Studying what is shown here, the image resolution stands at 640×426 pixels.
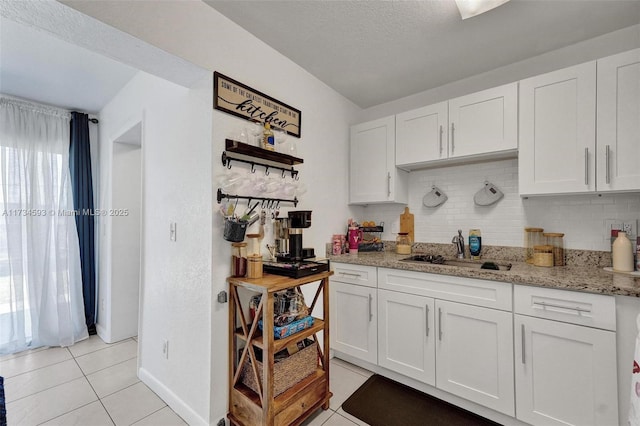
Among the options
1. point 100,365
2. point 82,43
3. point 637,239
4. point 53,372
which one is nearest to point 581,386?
point 637,239

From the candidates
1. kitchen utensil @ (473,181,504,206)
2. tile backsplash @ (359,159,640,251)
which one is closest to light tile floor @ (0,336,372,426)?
tile backsplash @ (359,159,640,251)

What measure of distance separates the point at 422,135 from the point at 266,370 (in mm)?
2096

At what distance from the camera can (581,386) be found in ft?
4.49

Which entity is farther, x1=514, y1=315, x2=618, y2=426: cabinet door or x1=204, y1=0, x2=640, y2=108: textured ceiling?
x1=204, y1=0, x2=640, y2=108: textured ceiling

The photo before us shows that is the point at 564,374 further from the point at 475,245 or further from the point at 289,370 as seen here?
the point at 289,370

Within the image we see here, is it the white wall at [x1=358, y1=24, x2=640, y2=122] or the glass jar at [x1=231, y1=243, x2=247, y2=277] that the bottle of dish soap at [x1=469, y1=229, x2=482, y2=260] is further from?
the glass jar at [x1=231, y1=243, x2=247, y2=277]

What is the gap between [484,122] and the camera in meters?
2.00

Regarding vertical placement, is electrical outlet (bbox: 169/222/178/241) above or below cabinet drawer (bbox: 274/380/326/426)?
above

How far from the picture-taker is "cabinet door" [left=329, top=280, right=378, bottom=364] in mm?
2131

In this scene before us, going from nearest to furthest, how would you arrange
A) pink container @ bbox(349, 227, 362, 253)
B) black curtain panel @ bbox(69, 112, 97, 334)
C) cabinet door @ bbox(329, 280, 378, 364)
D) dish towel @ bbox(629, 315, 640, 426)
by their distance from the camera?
dish towel @ bbox(629, 315, 640, 426) → cabinet door @ bbox(329, 280, 378, 364) → pink container @ bbox(349, 227, 362, 253) → black curtain panel @ bbox(69, 112, 97, 334)

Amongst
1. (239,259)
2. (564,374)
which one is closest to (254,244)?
(239,259)

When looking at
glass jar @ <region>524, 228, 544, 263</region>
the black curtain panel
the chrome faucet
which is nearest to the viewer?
glass jar @ <region>524, 228, 544, 263</region>

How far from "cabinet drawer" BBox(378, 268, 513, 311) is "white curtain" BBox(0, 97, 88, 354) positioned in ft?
10.5

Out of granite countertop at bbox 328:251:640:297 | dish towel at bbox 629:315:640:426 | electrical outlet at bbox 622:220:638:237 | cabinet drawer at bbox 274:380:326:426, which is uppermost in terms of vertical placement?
electrical outlet at bbox 622:220:638:237
